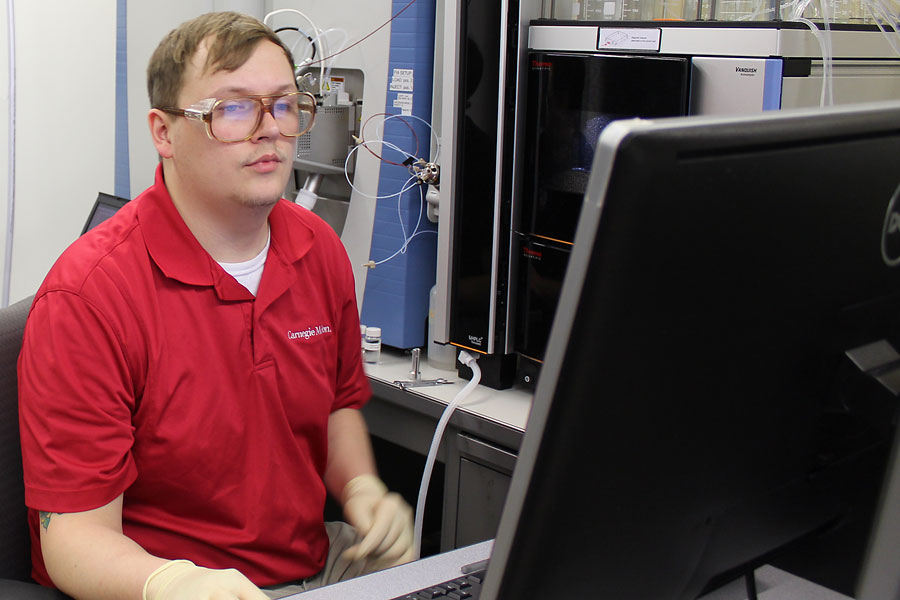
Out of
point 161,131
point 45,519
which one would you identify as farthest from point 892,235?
point 161,131

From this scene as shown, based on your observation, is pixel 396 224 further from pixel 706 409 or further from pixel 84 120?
pixel 706 409

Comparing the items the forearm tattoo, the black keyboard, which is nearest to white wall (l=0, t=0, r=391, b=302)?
the forearm tattoo

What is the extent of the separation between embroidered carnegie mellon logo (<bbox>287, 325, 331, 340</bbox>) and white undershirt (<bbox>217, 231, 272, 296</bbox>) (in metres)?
0.09

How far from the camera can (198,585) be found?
41.5 inches

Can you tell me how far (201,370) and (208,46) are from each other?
18.7 inches

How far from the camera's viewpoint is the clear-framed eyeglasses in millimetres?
1388

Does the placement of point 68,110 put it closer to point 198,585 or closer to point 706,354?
point 198,585

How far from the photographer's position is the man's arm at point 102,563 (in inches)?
43.9

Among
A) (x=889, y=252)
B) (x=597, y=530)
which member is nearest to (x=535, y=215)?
(x=889, y=252)

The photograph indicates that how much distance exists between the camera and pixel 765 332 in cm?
58

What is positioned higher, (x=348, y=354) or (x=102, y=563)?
(x=348, y=354)

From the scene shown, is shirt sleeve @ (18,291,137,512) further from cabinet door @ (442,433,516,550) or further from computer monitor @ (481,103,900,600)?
computer monitor @ (481,103,900,600)

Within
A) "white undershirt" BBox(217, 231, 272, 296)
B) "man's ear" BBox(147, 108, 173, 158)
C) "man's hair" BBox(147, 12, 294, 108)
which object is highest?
"man's hair" BBox(147, 12, 294, 108)

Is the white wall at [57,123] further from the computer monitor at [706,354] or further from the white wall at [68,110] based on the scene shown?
the computer monitor at [706,354]
